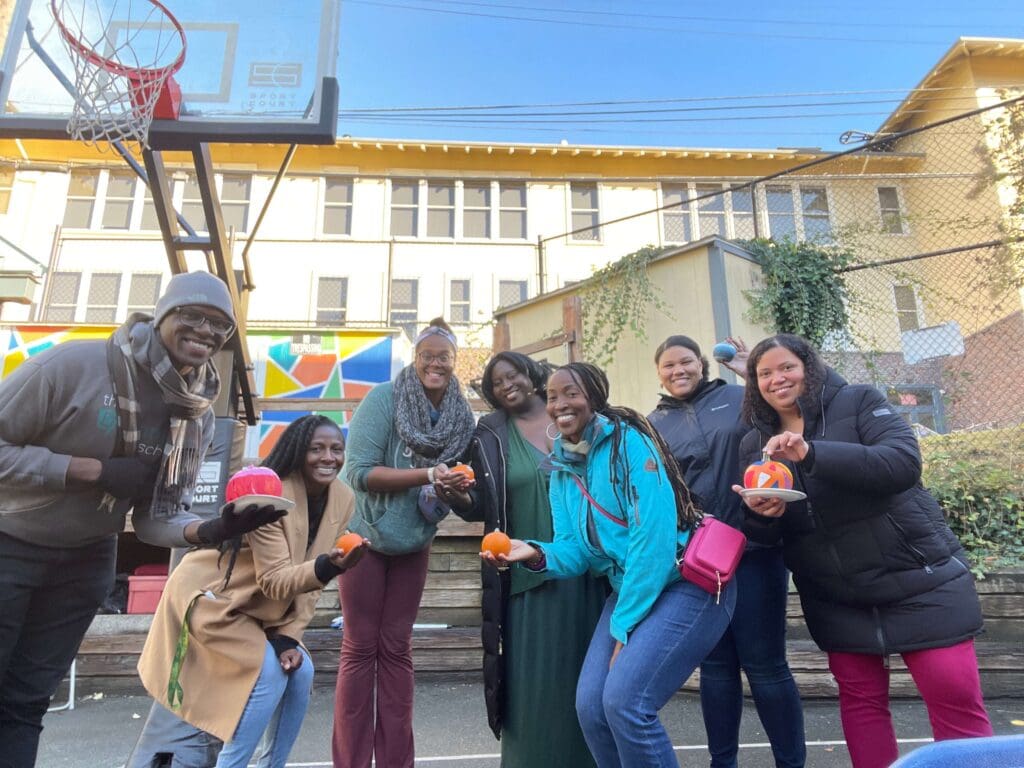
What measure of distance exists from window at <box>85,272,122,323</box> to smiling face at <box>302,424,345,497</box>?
13.8m

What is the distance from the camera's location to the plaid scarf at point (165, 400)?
6.57 feet

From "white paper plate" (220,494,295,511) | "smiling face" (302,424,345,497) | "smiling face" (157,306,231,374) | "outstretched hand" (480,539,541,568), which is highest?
"smiling face" (157,306,231,374)

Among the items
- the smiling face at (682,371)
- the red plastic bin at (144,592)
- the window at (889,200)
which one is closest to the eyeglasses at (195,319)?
the smiling face at (682,371)

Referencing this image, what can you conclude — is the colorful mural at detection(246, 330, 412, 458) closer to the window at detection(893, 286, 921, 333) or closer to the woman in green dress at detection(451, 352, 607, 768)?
the window at detection(893, 286, 921, 333)

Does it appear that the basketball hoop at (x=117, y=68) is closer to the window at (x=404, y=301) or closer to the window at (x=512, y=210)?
the window at (x=404, y=301)

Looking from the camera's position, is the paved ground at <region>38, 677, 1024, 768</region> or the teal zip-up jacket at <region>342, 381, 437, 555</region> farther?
the paved ground at <region>38, 677, 1024, 768</region>

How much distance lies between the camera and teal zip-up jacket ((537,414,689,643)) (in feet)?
6.56

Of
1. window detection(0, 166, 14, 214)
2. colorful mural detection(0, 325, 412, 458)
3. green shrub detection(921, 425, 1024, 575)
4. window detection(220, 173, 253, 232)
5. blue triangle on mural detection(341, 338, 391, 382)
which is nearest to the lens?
green shrub detection(921, 425, 1024, 575)

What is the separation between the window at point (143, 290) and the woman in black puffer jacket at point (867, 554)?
594 inches

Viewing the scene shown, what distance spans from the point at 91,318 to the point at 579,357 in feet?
38.9

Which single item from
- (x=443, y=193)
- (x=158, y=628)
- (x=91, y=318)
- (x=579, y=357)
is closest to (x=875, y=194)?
(x=579, y=357)

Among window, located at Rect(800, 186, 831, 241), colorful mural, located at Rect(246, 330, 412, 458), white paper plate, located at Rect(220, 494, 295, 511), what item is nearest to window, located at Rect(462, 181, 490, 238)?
colorful mural, located at Rect(246, 330, 412, 458)

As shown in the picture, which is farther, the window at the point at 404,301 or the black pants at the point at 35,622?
the window at the point at 404,301

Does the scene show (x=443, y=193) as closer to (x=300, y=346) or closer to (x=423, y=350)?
(x=300, y=346)
